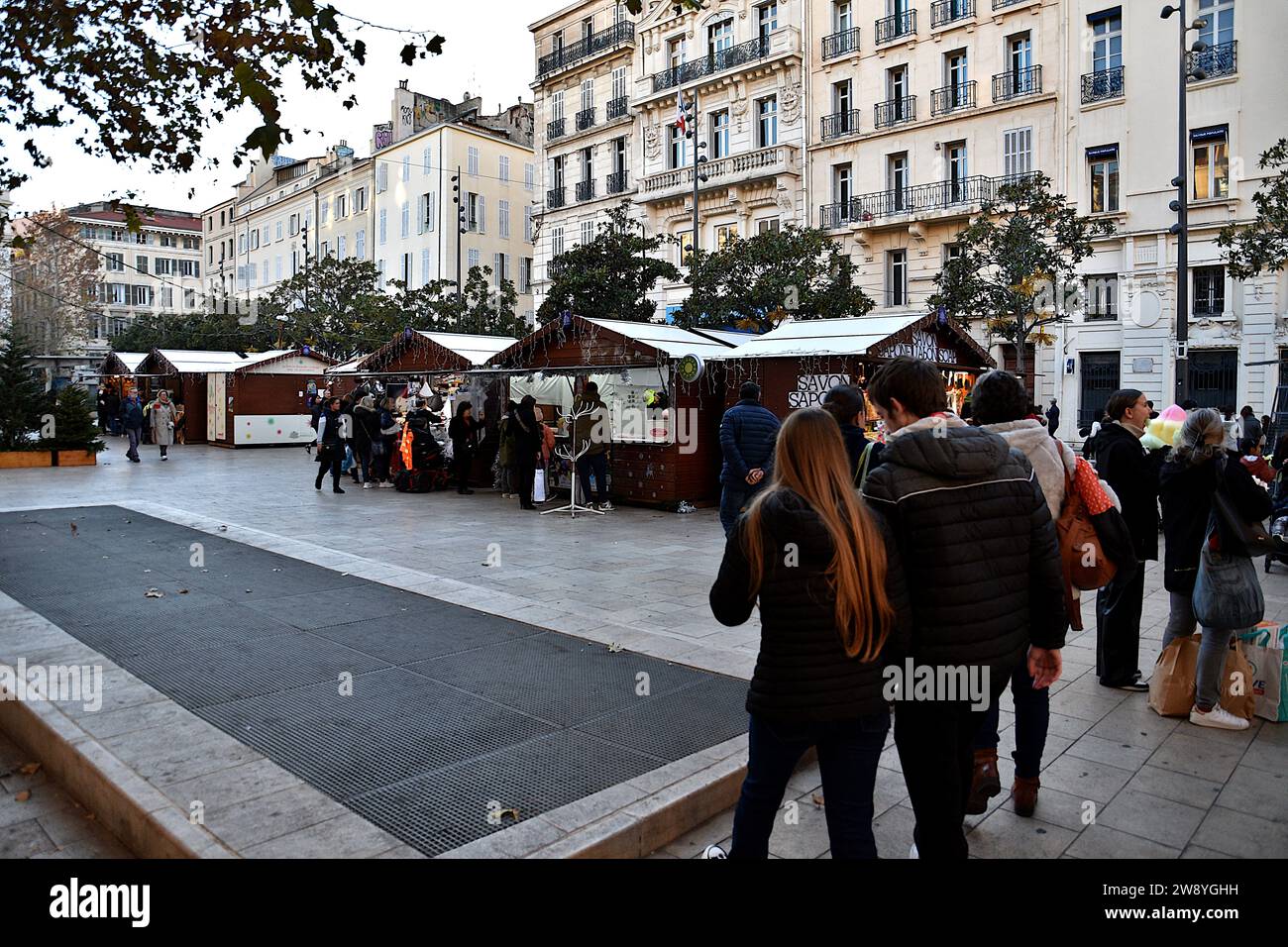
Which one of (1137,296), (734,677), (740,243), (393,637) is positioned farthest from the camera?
(1137,296)

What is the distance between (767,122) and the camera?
37.2 meters

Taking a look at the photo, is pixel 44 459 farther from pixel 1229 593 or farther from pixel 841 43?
pixel 841 43

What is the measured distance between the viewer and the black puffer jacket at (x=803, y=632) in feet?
8.79

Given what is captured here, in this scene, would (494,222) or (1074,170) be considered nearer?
(1074,170)

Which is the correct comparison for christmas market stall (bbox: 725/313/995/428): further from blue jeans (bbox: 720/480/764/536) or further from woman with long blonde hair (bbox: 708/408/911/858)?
woman with long blonde hair (bbox: 708/408/911/858)

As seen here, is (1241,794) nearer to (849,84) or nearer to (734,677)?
(734,677)

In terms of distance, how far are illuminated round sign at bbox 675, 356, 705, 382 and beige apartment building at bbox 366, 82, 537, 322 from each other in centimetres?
3583

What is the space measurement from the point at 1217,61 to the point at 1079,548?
30.8 meters

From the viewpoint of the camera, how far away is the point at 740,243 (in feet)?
88.2

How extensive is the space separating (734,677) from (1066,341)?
28.7 m

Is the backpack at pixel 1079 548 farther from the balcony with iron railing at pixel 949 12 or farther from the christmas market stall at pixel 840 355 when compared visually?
the balcony with iron railing at pixel 949 12

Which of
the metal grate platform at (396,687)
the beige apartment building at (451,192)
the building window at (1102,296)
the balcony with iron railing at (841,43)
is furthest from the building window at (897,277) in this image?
the metal grate platform at (396,687)

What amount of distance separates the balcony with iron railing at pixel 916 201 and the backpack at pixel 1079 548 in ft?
94.1
